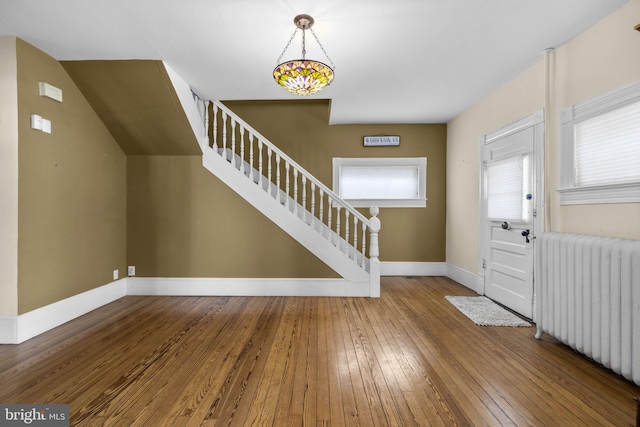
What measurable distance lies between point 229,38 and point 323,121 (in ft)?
8.70

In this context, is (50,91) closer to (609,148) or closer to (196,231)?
(196,231)

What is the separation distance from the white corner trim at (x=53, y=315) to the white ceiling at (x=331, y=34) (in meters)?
2.51

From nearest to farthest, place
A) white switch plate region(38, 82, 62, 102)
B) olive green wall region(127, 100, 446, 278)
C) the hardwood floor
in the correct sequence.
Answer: the hardwood floor, white switch plate region(38, 82, 62, 102), olive green wall region(127, 100, 446, 278)

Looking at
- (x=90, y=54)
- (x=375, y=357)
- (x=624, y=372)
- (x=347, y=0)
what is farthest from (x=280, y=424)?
(x=90, y=54)

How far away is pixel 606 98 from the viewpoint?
228 centimetres

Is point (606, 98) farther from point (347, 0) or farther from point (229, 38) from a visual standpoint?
point (229, 38)

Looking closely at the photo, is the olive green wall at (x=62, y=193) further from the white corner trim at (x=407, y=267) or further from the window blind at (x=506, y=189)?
the window blind at (x=506, y=189)

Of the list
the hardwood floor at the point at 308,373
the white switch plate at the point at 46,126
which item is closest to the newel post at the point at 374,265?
the hardwood floor at the point at 308,373

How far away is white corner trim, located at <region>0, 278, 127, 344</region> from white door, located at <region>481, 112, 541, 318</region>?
4.94 metres

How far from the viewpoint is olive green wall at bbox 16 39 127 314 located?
8.65ft

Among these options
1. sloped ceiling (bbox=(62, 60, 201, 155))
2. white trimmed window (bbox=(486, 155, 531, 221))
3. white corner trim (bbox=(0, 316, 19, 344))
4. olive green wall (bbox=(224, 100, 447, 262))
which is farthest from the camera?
olive green wall (bbox=(224, 100, 447, 262))

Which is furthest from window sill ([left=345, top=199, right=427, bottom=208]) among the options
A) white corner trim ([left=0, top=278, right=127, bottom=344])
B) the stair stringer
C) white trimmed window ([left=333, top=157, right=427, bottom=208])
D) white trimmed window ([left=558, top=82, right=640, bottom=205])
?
white corner trim ([left=0, top=278, right=127, bottom=344])

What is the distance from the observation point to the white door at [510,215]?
3.16m

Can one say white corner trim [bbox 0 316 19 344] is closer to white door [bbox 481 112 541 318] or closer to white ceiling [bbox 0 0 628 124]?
white ceiling [bbox 0 0 628 124]
